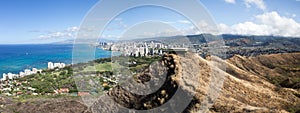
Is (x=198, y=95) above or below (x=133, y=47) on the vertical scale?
above

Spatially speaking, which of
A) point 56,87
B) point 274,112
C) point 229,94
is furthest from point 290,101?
point 56,87

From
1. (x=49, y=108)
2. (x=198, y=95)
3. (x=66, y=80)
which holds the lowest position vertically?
(x=66, y=80)

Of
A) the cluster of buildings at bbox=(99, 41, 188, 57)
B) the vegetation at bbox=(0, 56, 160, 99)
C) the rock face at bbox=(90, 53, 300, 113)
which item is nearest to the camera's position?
the rock face at bbox=(90, 53, 300, 113)

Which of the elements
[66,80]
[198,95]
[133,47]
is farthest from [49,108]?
[66,80]

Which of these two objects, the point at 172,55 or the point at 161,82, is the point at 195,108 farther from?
the point at 172,55

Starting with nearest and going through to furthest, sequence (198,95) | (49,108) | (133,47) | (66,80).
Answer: (198,95), (49,108), (133,47), (66,80)

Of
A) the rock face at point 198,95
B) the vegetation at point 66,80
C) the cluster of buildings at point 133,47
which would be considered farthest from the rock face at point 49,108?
the rock face at point 198,95

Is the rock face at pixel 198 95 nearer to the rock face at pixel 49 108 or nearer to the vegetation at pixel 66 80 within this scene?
the rock face at pixel 49 108

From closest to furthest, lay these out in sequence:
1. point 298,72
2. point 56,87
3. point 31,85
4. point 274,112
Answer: point 274,112 < point 298,72 < point 56,87 < point 31,85

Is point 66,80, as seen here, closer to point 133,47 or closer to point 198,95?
point 133,47

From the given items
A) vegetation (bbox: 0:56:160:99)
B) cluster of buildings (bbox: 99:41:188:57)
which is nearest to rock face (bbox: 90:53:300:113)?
cluster of buildings (bbox: 99:41:188:57)

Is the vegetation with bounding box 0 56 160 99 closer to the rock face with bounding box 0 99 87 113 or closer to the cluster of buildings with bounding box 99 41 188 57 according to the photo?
the cluster of buildings with bounding box 99 41 188 57
